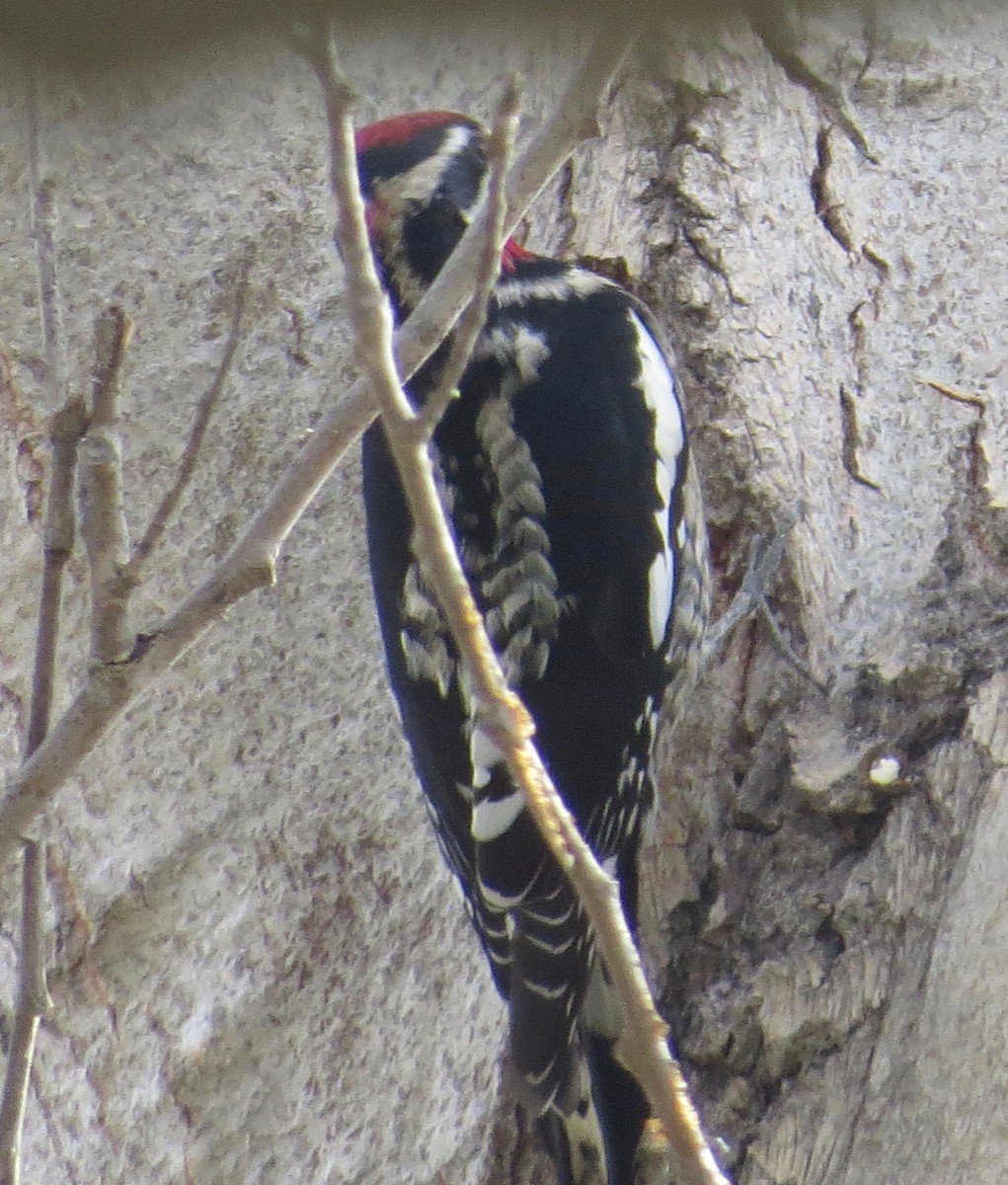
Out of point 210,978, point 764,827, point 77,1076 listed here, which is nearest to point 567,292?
point 764,827

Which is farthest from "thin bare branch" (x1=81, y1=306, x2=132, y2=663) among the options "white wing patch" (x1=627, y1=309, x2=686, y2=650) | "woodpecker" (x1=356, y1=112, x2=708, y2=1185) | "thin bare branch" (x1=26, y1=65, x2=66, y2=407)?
"white wing patch" (x1=627, y1=309, x2=686, y2=650)

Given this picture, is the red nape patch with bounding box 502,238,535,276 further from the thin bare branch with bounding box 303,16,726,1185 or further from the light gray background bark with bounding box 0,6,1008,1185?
the thin bare branch with bounding box 303,16,726,1185

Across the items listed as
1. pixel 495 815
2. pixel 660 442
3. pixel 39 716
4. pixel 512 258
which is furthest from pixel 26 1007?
pixel 512 258

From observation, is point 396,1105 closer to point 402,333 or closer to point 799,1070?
point 799,1070

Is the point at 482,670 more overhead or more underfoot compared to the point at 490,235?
more underfoot

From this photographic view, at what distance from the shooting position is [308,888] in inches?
89.4

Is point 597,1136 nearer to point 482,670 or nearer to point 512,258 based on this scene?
point 482,670

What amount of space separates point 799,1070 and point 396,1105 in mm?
577

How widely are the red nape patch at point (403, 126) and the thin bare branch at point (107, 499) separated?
1.34 metres

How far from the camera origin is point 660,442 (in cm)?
240

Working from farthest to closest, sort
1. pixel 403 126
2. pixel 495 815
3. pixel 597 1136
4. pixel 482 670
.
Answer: pixel 403 126
pixel 495 815
pixel 597 1136
pixel 482 670

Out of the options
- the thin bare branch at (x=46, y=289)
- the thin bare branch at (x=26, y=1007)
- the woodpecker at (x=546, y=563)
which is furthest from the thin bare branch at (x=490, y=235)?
the woodpecker at (x=546, y=563)

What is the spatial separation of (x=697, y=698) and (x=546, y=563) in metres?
0.30

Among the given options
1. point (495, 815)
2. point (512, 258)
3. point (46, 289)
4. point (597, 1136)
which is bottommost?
point (597, 1136)
